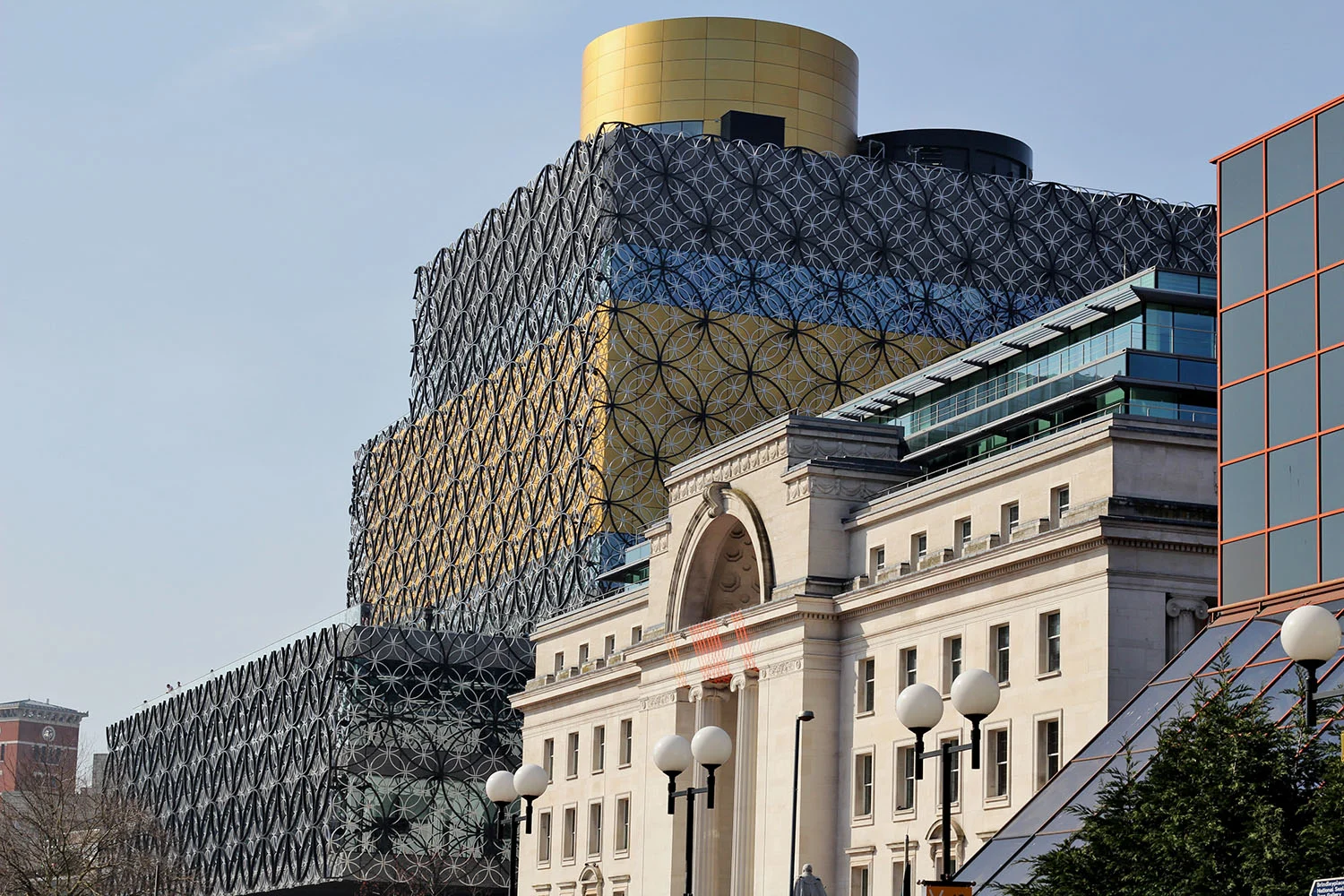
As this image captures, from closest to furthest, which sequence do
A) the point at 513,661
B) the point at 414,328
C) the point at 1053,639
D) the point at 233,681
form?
the point at 1053,639, the point at 513,661, the point at 233,681, the point at 414,328

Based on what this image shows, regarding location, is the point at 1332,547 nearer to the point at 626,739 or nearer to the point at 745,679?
the point at 745,679

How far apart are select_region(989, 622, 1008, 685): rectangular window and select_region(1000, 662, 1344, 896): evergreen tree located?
1220 inches

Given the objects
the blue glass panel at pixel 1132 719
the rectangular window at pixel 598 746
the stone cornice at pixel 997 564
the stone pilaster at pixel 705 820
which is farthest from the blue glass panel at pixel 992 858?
the rectangular window at pixel 598 746

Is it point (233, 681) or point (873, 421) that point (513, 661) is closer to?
point (233, 681)

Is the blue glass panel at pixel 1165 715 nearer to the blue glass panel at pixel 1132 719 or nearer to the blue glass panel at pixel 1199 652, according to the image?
the blue glass panel at pixel 1132 719

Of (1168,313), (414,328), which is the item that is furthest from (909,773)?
(414,328)

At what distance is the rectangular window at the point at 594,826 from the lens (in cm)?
9500

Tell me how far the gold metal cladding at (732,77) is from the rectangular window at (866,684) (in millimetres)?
74092

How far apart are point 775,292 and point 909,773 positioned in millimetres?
61273

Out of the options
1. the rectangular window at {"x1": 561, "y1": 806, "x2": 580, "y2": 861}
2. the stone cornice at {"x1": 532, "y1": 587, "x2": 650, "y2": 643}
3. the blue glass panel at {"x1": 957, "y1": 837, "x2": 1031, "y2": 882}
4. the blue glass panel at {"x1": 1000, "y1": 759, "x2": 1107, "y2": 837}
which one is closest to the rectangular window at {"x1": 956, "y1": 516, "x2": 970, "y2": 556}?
the blue glass panel at {"x1": 1000, "y1": 759, "x2": 1107, "y2": 837}

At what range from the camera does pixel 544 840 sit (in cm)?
10131

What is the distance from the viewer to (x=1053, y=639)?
208ft

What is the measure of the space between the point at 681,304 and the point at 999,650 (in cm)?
6194

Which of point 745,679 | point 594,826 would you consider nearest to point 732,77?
point 594,826
